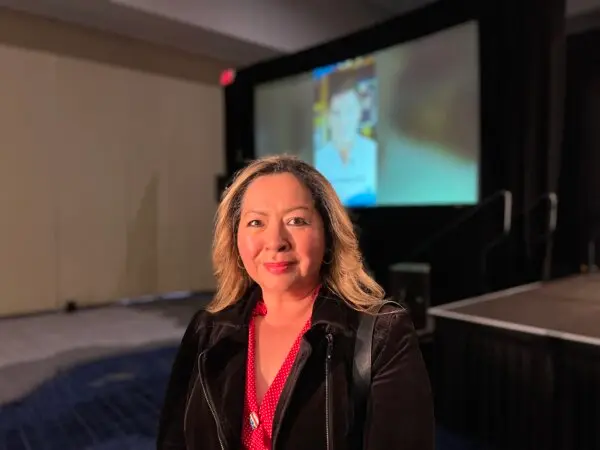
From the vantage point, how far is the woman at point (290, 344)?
2.52 feet

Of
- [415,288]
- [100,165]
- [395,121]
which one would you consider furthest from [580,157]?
[100,165]

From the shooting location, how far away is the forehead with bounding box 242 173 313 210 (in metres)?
0.84

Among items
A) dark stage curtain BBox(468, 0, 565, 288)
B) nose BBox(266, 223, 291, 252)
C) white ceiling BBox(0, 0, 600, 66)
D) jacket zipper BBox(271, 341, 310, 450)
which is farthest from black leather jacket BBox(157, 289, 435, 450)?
white ceiling BBox(0, 0, 600, 66)

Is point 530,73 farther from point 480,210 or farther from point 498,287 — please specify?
point 498,287

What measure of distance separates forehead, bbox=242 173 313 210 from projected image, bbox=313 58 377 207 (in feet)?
7.97

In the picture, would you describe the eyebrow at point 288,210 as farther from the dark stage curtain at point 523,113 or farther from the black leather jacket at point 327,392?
the dark stage curtain at point 523,113

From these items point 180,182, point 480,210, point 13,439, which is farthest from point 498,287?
point 180,182

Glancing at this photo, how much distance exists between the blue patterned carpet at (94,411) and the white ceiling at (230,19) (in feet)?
8.07

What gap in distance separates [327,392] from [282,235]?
25 centimetres

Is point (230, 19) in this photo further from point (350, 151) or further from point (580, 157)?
point (580, 157)

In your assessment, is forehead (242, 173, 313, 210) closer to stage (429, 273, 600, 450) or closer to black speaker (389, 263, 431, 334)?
stage (429, 273, 600, 450)

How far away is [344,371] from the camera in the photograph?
2.58 feet

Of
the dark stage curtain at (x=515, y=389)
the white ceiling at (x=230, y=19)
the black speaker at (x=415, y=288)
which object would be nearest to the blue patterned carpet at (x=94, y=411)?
the dark stage curtain at (x=515, y=389)

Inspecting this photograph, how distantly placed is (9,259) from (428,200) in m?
2.99
